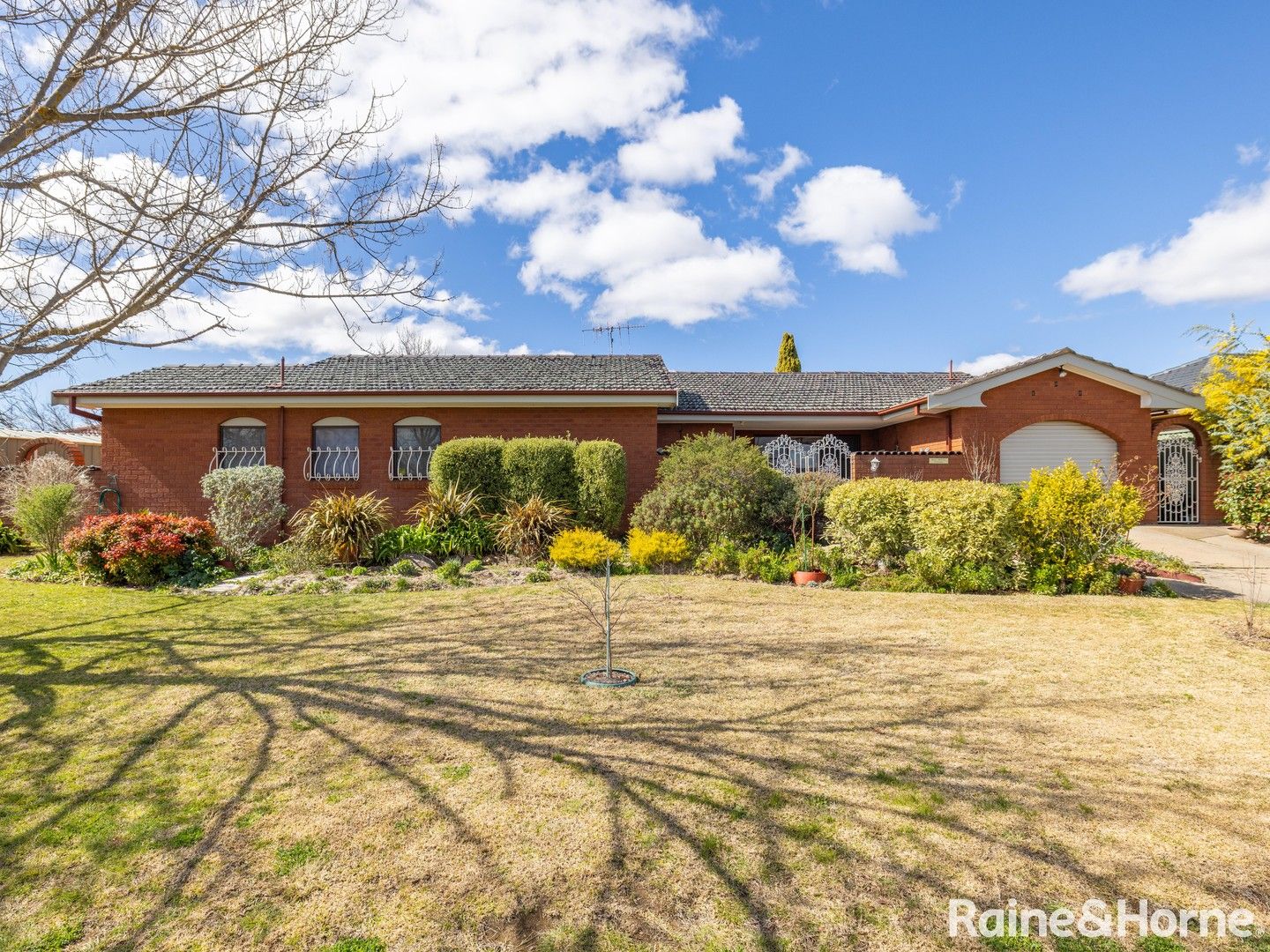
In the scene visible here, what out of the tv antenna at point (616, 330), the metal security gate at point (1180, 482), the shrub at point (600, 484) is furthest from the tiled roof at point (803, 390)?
the metal security gate at point (1180, 482)

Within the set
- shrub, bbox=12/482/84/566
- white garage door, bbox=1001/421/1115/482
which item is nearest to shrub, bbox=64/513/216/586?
shrub, bbox=12/482/84/566

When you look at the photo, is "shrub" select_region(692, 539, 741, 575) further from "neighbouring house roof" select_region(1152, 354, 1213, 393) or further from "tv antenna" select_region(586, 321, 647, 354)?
"neighbouring house roof" select_region(1152, 354, 1213, 393)

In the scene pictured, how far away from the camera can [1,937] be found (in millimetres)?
2469

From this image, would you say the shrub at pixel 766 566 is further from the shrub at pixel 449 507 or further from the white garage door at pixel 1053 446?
the white garage door at pixel 1053 446

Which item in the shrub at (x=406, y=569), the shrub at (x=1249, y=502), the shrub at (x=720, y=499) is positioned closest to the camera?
the shrub at (x=406, y=569)

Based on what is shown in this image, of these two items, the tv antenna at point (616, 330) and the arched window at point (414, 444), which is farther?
the tv antenna at point (616, 330)

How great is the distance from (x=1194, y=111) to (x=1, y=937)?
15.4 metres

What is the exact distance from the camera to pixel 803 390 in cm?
2012

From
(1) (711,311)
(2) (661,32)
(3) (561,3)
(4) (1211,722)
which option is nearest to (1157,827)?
(4) (1211,722)

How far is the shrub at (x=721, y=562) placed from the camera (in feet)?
34.0

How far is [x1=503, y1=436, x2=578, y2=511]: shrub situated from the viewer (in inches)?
504

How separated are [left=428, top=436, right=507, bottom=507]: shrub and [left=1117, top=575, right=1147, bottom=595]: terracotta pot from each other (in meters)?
10.2

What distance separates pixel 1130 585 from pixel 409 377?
620 inches

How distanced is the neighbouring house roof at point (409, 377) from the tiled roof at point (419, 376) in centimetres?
2
